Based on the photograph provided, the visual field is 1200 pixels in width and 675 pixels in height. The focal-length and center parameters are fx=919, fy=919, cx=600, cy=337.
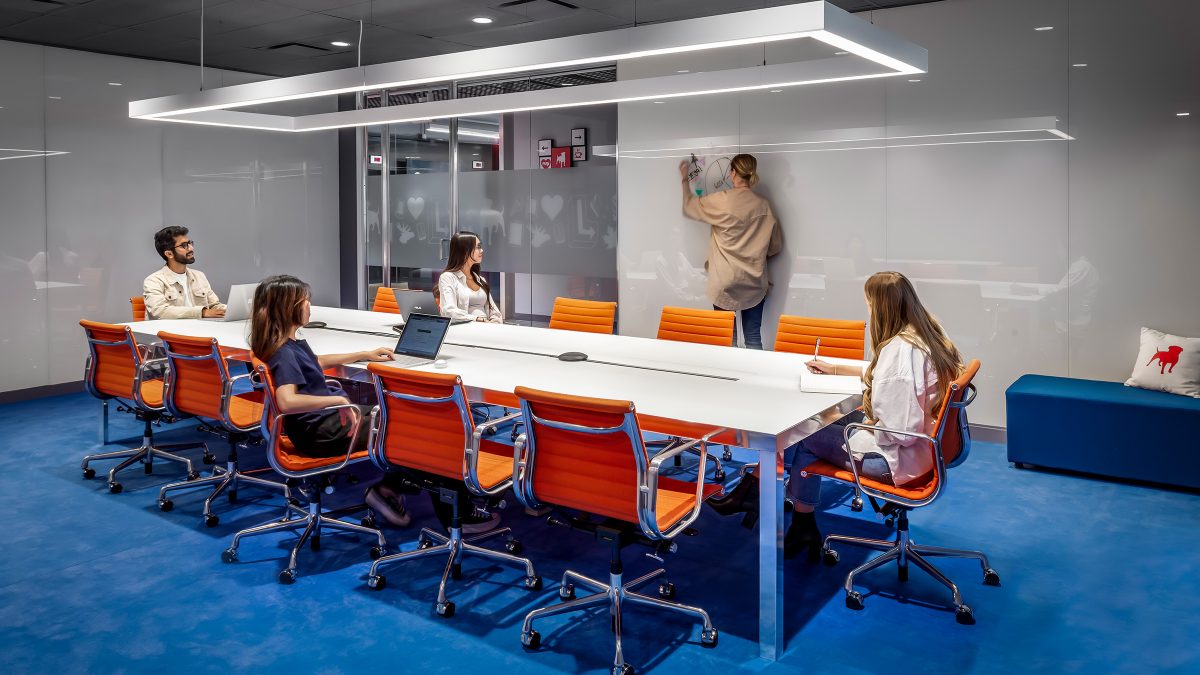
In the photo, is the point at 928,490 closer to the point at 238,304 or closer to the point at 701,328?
the point at 701,328

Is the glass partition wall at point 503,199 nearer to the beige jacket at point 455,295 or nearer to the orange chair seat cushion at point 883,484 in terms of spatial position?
the beige jacket at point 455,295

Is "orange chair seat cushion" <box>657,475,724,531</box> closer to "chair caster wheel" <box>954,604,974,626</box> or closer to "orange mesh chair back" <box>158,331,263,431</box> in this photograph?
"chair caster wheel" <box>954,604,974,626</box>

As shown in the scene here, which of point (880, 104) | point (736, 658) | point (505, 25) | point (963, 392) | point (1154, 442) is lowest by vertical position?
point (736, 658)

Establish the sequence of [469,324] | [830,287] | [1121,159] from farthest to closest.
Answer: [830,287], [469,324], [1121,159]

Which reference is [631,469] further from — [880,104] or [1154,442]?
[880,104]

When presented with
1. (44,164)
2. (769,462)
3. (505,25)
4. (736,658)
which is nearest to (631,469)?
(769,462)

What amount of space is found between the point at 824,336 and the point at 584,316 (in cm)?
181

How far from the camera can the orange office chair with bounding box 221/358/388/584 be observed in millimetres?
4004

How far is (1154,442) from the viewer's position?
5.35m

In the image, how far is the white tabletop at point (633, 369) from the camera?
3613mm

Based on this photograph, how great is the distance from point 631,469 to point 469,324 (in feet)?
11.7

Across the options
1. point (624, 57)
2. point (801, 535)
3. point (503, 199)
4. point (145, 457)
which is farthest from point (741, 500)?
point (503, 199)

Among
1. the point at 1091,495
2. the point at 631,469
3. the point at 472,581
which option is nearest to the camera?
the point at 631,469

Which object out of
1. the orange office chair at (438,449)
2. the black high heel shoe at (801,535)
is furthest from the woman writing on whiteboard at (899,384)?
the orange office chair at (438,449)
